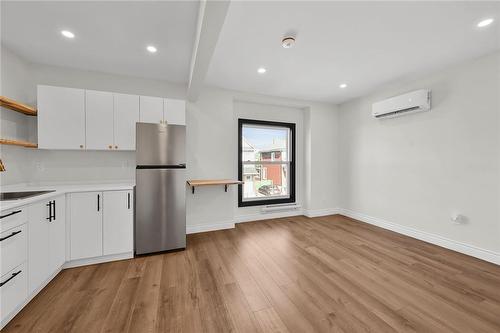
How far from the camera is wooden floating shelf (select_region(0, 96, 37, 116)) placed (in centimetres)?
203

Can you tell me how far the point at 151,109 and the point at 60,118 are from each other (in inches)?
43.2

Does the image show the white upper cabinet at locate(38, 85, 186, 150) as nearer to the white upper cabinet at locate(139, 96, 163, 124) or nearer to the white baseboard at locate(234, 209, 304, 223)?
the white upper cabinet at locate(139, 96, 163, 124)

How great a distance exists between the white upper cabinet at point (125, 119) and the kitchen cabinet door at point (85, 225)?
796 millimetres

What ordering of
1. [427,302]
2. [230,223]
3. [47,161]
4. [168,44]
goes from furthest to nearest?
[230,223], [47,161], [168,44], [427,302]

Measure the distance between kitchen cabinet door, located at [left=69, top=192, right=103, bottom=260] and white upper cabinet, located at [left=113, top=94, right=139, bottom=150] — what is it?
2.61ft

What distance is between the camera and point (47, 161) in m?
2.74

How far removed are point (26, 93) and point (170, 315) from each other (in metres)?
3.42

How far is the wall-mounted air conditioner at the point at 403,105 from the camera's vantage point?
117 inches

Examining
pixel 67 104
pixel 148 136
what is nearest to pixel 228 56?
pixel 148 136

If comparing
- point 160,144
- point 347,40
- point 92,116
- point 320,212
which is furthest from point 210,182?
point 320,212

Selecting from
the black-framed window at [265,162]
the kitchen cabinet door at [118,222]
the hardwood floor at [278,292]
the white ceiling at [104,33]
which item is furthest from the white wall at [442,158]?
the kitchen cabinet door at [118,222]

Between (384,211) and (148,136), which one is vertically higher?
(148,136)

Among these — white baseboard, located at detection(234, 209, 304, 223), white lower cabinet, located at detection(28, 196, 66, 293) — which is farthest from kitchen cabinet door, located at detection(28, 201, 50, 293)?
white baseboard, located at detection(234, 209, 304, 223)

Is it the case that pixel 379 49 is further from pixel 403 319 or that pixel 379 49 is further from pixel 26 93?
pixel 26 93
